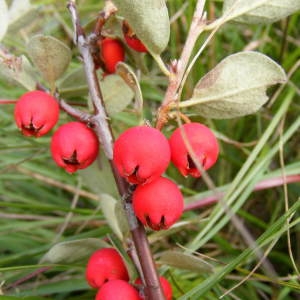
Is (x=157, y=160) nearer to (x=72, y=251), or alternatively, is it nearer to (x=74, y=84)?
(x=72, y=251)

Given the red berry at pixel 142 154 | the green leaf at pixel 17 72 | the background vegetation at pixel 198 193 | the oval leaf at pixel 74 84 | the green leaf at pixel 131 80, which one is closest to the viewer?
the red berry at pixel 142 154

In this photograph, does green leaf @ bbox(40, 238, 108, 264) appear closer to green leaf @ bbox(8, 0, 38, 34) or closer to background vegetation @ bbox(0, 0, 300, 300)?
background vegetation @ bbox(0, 0, 300, 300)

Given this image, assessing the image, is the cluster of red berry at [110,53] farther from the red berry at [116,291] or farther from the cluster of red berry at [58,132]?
the red berry at [116,291]

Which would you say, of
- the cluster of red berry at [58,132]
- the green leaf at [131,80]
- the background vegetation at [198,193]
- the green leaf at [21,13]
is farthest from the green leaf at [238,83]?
the green leaf at [21,13]

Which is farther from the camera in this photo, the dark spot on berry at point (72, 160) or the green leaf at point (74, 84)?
the green leaf at point (74, 84)

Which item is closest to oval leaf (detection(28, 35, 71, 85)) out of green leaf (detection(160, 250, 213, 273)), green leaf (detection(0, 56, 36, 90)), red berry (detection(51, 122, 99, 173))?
green leaf (detection(0, 56, 36, 90))
